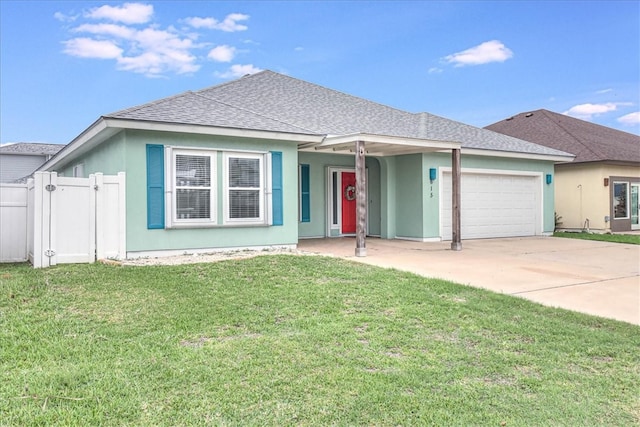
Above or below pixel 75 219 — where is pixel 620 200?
above

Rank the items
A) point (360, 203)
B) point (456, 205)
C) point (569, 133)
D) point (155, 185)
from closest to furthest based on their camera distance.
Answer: point (155, 185), point (360, 203), point (456, 205), point (569, 133)

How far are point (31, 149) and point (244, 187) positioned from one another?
24054 millimetres

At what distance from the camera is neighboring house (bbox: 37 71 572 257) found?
8875 mm

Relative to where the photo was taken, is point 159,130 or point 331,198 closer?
point 159,130

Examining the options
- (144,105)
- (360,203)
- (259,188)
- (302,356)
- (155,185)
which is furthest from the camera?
(259,188)

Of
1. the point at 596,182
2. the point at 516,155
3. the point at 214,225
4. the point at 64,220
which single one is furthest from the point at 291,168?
the point at 596,182

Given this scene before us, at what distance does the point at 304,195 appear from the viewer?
507 inches

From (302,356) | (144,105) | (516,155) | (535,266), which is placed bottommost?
(302,356)

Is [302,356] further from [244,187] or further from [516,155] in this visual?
[516,155]

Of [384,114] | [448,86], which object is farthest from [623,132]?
[384,114]

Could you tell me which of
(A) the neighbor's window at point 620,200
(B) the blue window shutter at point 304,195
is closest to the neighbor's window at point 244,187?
(B) the blue window shutter at point 304,195

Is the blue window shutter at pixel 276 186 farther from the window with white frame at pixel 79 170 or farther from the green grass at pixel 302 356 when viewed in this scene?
the window with white frame at pixel 79 170

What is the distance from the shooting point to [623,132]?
22.5m

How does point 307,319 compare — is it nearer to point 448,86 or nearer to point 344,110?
point 344,110
